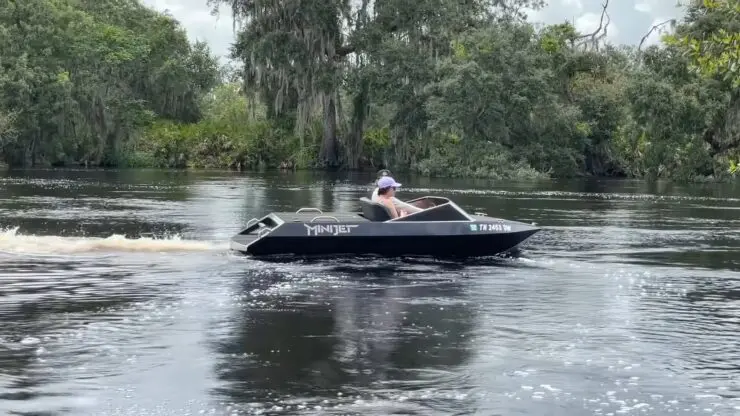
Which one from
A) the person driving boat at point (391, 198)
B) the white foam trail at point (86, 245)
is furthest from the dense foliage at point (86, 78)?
the person driving boat at point (391, 198)

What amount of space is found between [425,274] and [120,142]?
57.3m

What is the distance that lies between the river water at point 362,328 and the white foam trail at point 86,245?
5 centimetres

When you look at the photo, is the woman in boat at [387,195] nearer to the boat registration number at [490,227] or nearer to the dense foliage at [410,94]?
the boat registration number at [490,227]

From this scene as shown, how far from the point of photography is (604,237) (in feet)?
76.0

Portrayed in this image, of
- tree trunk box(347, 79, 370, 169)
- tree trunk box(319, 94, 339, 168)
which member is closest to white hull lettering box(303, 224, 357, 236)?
tree trunk box(347, 79, 370, 169)

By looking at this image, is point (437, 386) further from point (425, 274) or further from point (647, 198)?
point (647, 198)

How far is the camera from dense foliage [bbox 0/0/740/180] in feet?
174

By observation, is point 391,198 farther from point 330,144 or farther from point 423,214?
point 330,144

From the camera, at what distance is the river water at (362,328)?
8.57 m

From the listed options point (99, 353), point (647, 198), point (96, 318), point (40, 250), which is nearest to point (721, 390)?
point (99, 353)

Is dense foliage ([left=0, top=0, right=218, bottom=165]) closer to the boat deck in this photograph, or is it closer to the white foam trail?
the white foam trail

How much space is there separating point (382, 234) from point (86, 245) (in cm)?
557

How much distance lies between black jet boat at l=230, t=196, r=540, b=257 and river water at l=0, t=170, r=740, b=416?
36 cm

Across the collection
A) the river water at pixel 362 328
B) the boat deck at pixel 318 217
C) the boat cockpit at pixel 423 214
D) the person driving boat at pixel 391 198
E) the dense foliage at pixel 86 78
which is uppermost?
Answer: the dense foliage at pixel 86 78
